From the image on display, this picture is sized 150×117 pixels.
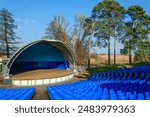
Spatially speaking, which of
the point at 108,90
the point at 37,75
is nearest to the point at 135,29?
the point at 37,75

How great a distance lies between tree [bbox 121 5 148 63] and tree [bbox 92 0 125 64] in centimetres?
208

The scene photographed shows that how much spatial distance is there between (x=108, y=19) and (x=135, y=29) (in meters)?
6.89

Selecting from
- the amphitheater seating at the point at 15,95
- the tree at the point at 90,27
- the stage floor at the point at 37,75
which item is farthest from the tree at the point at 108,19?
the amphitheater seating at the point at 15,95

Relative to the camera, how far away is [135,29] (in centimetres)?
5044

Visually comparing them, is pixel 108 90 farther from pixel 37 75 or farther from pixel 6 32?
pixel 6 32

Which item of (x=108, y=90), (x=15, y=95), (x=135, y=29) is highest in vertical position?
(x=135, y=29)

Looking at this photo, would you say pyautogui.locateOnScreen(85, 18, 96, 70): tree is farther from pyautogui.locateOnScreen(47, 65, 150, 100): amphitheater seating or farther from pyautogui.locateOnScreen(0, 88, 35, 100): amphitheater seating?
pyautogui.locateOnScreen(0, 88, 35, 100): amphitheater seating

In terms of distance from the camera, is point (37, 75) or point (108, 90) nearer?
point (108, 90)

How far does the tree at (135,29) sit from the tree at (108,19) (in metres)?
2.08

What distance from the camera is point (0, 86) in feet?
100

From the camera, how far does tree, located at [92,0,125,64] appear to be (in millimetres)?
49406

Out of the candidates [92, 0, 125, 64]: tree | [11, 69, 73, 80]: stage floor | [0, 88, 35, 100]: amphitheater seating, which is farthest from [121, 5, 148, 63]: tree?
[0, 88, 35, 100]: amphitheater seating

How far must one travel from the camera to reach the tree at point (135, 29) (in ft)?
159

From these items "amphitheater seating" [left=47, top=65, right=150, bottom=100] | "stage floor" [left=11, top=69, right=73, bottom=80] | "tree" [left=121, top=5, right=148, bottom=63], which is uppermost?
"tree" [left=121, top=5, right=148, bottom=63]
